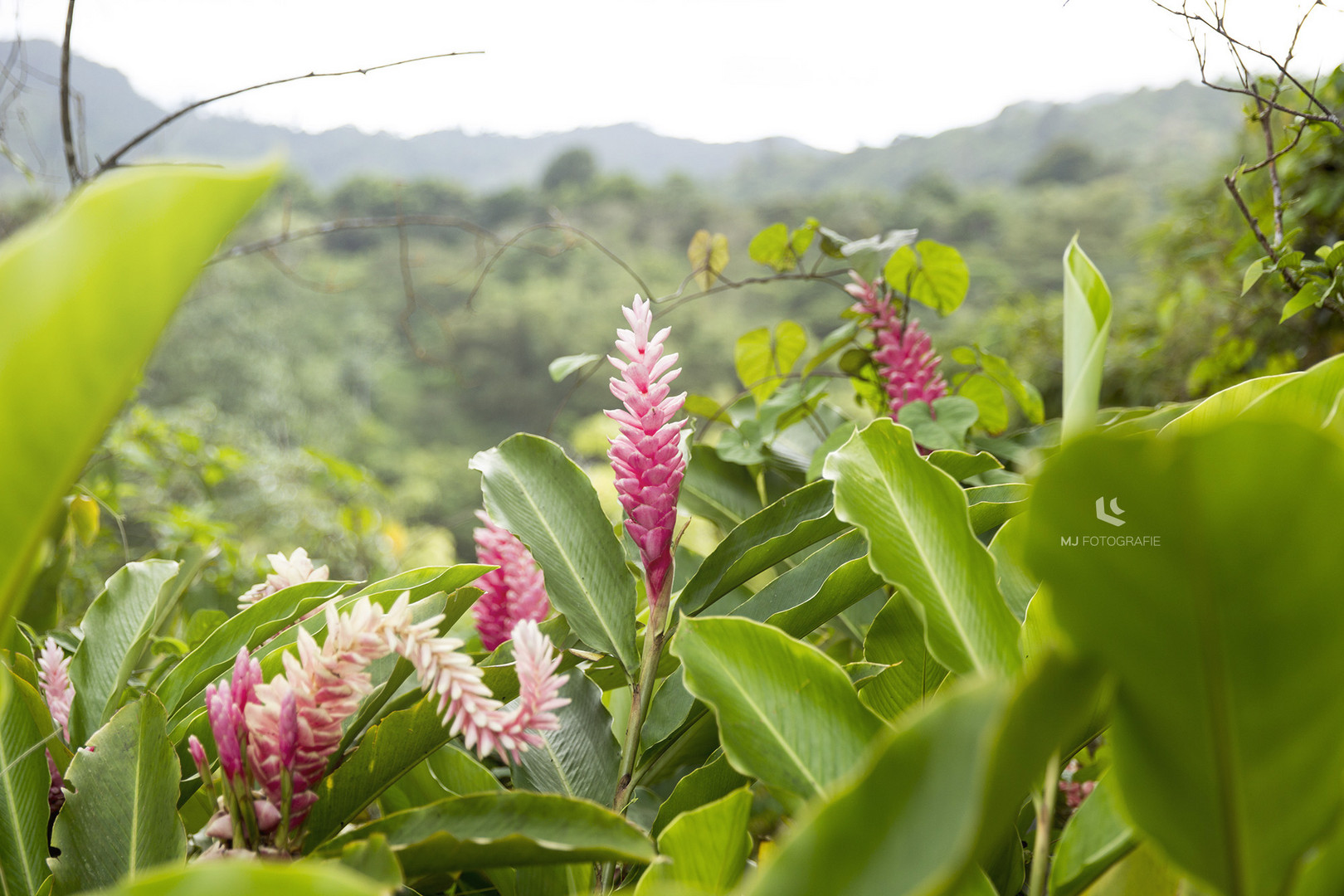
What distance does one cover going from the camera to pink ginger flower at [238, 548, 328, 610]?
47 centimetres

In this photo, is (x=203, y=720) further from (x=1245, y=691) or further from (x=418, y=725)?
(x=1245, y=691)

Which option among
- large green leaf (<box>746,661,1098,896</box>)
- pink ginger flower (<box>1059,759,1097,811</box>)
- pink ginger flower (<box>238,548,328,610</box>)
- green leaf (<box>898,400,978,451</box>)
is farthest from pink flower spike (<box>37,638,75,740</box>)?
pink ginger flower (<box>1059,759,1097,811</box>)

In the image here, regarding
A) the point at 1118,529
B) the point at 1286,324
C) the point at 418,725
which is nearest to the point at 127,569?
the point at 418,725

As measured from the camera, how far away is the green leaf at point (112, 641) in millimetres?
488

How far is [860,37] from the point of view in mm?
13359

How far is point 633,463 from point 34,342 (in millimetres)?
292

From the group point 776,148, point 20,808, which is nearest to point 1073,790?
point 20,808

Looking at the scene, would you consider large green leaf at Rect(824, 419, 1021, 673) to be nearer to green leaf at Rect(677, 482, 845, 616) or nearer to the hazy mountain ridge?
green leaf at Rect(677, 482, 845, 616)

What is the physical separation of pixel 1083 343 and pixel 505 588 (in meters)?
0.44

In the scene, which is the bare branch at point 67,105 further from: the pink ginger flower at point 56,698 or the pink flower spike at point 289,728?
the pink flower spike at point 289,728

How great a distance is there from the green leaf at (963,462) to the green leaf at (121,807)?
1.65 feet

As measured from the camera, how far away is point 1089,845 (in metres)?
0.30

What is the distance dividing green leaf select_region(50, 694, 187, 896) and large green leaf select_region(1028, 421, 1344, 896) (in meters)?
0.41

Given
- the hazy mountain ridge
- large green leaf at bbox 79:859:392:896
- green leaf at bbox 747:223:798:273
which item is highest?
the hazy mountain ridge
